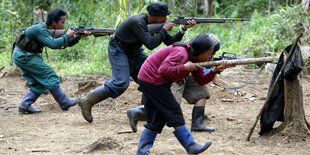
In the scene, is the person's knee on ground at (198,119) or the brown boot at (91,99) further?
the brown boot at (91,99)

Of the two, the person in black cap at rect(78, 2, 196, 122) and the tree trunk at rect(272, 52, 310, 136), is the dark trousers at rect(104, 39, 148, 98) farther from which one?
the tree trunk at rect(272, 52, 310, 136)

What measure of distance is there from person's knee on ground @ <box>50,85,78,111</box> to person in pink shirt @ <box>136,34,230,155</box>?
275cm

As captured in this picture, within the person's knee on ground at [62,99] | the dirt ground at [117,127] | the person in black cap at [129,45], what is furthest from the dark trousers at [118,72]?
the person's knee on ground at [62,99]

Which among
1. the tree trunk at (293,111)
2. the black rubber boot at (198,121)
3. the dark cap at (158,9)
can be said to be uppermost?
the dark cap at (158,9)

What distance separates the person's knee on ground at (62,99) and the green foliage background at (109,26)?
7.53 feet

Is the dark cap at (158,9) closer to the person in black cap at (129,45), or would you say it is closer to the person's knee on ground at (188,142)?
the person in black cap at (129,45)

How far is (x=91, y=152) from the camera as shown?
414cm

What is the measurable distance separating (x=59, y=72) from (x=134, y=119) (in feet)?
16.2

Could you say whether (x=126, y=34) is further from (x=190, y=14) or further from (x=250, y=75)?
(x=190, y=14)

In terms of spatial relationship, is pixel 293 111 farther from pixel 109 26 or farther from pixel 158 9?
pixel 109 26

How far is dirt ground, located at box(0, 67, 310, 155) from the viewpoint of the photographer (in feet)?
13.9

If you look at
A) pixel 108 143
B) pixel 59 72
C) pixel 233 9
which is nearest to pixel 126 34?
pixel 108 143

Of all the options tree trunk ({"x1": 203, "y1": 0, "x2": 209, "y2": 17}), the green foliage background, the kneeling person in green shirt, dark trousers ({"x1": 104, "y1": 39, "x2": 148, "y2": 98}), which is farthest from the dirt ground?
tree trunk ({"x1": 203, "y1": 0, "x2": 209, "y2": 17})

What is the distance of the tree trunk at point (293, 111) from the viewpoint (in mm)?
4445
